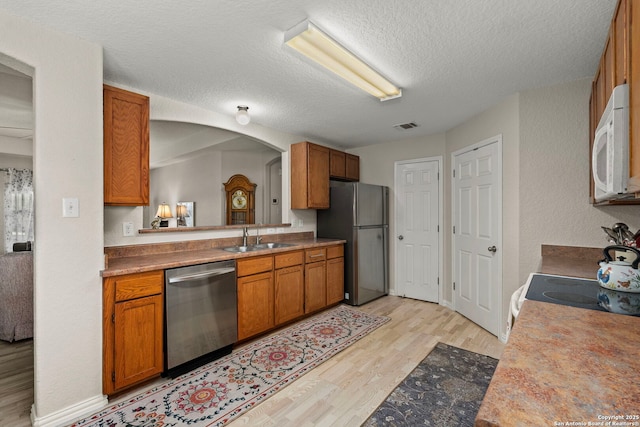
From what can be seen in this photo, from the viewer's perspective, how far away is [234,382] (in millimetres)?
2158

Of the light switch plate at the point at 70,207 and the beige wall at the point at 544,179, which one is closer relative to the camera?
the light switch plate at the point at 70,207

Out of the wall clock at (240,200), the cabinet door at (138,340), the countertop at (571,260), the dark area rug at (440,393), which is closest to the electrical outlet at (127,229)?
the cabinet door at (138,340)

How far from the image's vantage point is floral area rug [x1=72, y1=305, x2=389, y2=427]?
179 centimetres

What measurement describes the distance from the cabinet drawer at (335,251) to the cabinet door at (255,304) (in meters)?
0.99

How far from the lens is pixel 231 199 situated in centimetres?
353

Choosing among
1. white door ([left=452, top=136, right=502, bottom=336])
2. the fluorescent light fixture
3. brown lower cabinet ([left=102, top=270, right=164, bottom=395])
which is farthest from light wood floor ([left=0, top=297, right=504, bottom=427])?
the fluorescent light fixture

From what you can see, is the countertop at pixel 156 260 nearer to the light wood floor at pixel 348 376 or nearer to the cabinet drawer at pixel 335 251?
the cabinet drawer at pixel 335 251

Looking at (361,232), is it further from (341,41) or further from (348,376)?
(341,41)

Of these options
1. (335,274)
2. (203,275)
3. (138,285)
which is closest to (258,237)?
(335,274)

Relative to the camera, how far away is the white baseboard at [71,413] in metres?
1.69

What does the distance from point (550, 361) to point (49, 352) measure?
2420mm

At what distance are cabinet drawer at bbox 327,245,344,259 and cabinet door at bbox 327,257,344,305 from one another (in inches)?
2.1

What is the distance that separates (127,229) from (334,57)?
2.16 m

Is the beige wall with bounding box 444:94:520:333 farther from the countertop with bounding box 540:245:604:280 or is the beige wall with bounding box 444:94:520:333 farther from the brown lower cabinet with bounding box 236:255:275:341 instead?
the brown lower cabinet with bounding box 236:255:275:341
